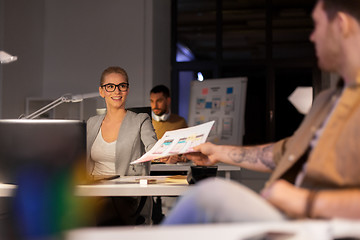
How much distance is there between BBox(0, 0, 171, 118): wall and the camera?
312 inches

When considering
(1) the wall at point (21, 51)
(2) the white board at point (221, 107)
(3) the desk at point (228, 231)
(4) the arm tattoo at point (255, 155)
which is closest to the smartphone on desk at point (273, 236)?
(3) the desk at point (228, 231)

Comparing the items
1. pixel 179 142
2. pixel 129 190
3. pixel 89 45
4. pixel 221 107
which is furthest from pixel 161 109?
pixel 179 142

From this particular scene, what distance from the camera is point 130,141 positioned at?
318 centimetres

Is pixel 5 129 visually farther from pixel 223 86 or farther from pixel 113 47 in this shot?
pixel 113 47

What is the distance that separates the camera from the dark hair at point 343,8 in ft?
4.30

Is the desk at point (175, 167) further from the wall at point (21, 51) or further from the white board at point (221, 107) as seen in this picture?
the wall at point (21, 51)

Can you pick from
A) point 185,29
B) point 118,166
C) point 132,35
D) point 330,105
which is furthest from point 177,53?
point 330,105

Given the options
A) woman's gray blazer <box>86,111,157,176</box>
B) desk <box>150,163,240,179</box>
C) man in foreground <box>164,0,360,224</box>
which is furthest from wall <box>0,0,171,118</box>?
man in foreground <box>164,0,360,224</box>

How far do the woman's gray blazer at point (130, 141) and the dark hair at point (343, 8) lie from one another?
1.95 meters

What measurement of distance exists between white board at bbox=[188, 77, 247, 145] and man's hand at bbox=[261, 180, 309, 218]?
5445 mm

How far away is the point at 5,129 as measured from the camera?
7.59ft

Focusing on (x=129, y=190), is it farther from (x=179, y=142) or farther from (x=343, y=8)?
(x=343, y=8)

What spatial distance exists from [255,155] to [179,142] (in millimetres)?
423

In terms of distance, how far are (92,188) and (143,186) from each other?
26 cm
